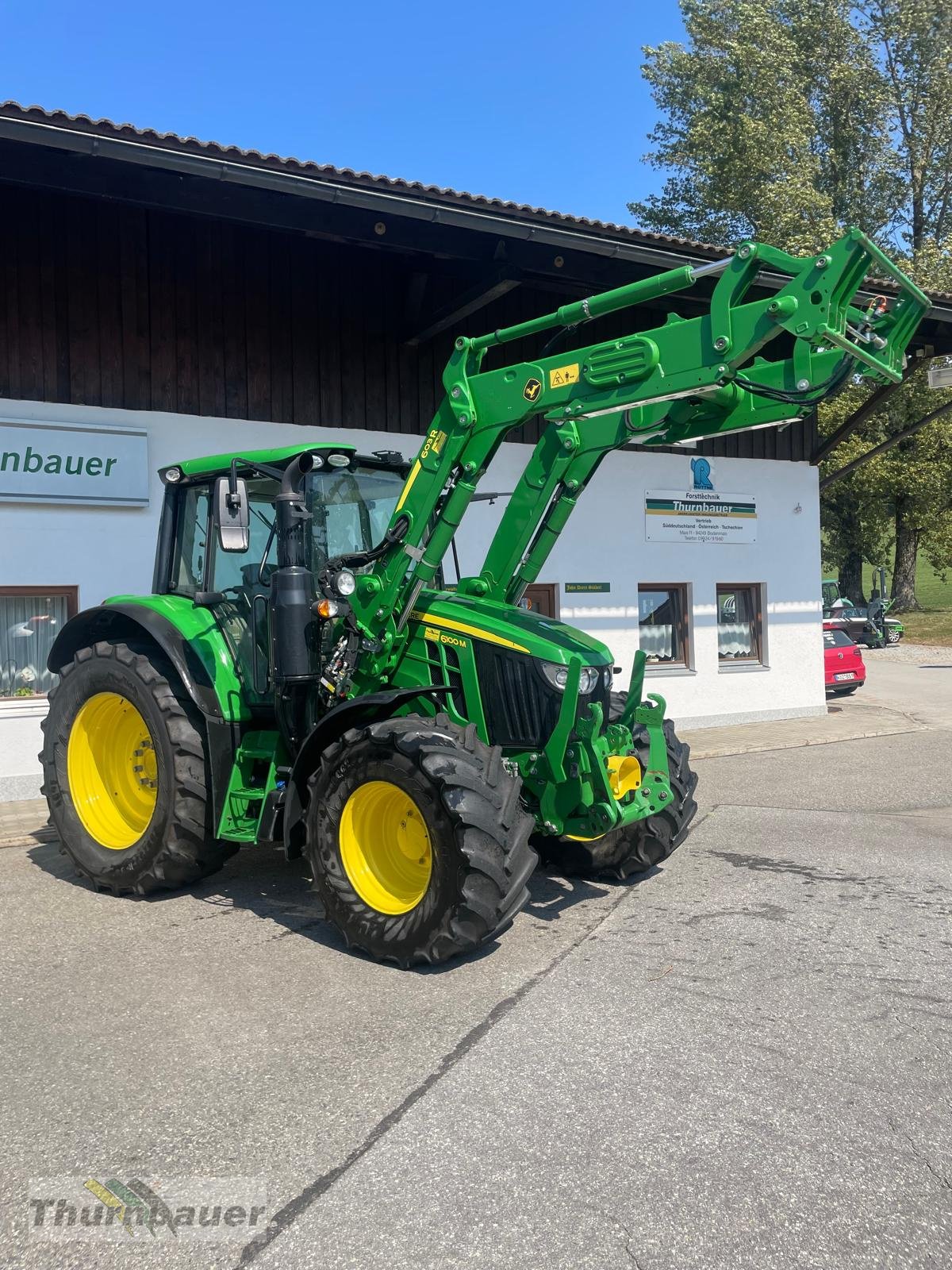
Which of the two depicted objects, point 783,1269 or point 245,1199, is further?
point 245,1199

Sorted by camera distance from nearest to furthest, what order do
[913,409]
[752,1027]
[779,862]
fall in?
[752,1027] < [779,862] < [913,409]

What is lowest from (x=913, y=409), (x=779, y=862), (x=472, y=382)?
(x=779, y=862)

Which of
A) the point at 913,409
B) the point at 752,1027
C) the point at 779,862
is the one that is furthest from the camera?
the point at 913,409

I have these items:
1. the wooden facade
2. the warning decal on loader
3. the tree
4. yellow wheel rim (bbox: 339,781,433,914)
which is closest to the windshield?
the warning decal on loader

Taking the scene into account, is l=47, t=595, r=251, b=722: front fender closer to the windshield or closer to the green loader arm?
the windshield

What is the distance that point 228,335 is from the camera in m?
9.86

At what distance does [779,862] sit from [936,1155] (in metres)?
3.63

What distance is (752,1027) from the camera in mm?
3975

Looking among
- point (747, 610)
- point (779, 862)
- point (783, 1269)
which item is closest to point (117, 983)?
point (783, 1269)

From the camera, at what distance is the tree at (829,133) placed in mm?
29844

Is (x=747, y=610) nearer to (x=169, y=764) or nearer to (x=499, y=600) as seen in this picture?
(x=499, y=600)

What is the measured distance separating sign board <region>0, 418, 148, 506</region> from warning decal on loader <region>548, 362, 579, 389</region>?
5349mm

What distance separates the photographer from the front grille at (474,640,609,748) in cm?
510

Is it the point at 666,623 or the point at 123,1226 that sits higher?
the point at 666,623
